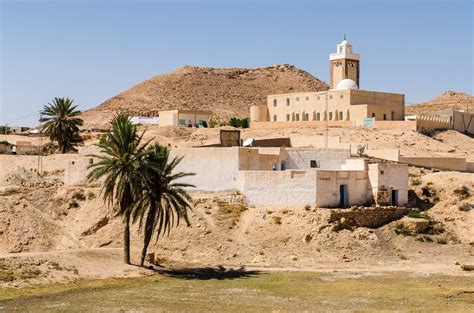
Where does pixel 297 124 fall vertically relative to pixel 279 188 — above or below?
above

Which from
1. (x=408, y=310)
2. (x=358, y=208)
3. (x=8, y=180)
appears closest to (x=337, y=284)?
(x=408, y=310)

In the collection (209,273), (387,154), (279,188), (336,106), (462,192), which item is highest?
(336,106)

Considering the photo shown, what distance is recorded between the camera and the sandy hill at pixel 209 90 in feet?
366

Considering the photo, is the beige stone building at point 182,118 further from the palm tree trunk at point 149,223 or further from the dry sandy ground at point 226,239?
the palm tree trunk at point 149,223

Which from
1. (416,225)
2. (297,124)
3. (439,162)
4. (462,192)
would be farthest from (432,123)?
(416,225)

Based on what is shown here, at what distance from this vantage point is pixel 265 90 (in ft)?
436

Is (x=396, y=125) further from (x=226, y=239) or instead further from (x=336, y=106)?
(x=226, y=239)

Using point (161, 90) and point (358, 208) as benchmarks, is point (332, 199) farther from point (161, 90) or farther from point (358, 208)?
point (161, 90)

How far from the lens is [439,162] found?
48.1 m

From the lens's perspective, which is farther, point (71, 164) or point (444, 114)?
point (444, 114)

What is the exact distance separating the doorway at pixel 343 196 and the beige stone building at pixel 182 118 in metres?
31.6

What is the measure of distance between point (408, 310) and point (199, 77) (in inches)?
4217

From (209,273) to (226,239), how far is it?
4.17 meters

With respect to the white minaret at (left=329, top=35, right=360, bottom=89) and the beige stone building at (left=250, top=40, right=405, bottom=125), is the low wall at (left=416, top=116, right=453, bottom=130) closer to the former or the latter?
the beige stone building at (left=250, top=40, right=405, bottom=125)
